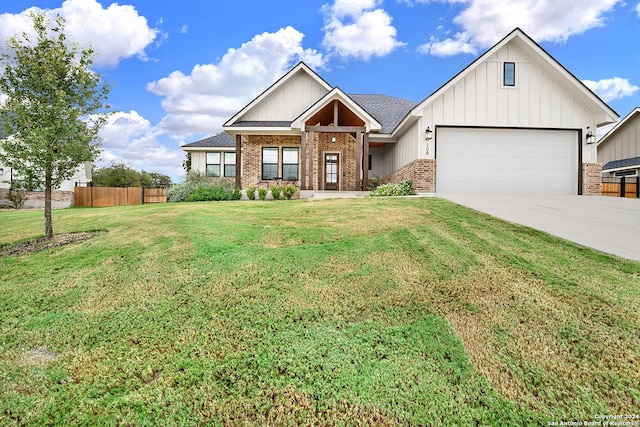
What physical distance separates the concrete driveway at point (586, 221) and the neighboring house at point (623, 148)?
1392 centimetres

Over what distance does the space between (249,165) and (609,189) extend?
19.4m

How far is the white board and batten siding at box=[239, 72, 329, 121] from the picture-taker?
17531 millimetres

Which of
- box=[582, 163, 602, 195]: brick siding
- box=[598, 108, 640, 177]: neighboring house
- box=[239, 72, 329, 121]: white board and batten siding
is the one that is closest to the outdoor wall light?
box=[582, 163, 602, 195]: brick siding

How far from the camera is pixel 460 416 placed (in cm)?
221

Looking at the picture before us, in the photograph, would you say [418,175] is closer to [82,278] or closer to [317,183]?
[317,183]

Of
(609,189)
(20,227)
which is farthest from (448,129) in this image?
(20,227)

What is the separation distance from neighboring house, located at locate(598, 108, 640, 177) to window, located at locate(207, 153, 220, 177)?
23.9m

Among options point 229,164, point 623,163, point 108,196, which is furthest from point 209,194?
point 623,163

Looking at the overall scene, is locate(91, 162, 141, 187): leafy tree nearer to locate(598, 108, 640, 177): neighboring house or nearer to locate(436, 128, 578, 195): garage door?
locate(436, 128, 578, 195): garage door

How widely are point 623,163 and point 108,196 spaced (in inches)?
1206

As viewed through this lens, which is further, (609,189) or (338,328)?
(609,189)

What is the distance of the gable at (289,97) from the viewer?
1738 centimetres

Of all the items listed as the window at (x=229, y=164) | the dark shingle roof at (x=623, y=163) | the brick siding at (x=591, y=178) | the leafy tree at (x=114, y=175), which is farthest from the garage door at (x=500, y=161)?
the leafy tree at (x=114, y=175)

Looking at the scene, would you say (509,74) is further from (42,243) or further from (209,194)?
(42,243)
